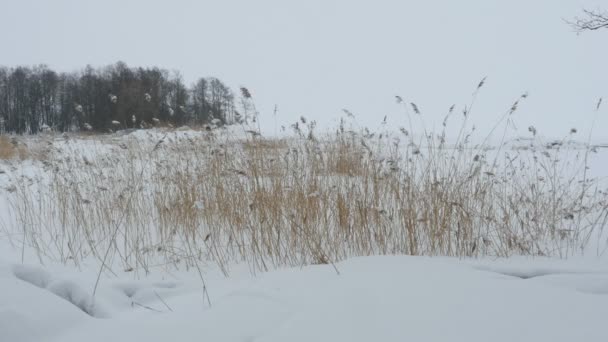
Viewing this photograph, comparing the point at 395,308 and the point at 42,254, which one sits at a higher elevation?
the point at 395,308

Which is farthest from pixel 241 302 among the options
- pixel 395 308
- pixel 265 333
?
pixel 395 308

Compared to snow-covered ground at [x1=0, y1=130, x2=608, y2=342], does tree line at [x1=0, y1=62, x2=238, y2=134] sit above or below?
above

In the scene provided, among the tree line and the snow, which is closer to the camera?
the snow

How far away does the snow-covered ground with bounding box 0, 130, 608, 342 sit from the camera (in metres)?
1.18

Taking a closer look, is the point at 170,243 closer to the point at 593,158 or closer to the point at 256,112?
the point at 256,112

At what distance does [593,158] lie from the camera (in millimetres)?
Result: 10062

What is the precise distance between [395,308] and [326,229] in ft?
4.32

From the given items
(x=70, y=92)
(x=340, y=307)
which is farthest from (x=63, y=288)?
(x=70, y=92)

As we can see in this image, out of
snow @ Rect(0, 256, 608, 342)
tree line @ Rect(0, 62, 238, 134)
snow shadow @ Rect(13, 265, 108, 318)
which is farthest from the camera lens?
tree line @ Rect(0, 62, 238, 134)

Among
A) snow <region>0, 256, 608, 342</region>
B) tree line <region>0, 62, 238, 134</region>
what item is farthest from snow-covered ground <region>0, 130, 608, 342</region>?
tree line <region>0, 62, 238, 134</region>

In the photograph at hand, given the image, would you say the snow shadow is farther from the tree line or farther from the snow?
the tree line

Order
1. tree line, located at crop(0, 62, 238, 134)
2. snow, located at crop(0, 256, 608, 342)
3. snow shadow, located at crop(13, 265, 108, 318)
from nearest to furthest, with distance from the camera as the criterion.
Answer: snow, located at crop(0, 256, 608, 342)
snow shadow, located at crop(13, 265, 108, 318)
tree line, located at crop(0, 62, 238, 134)

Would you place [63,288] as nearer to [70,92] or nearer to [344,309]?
[344,309]

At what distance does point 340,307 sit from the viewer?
1360mm
